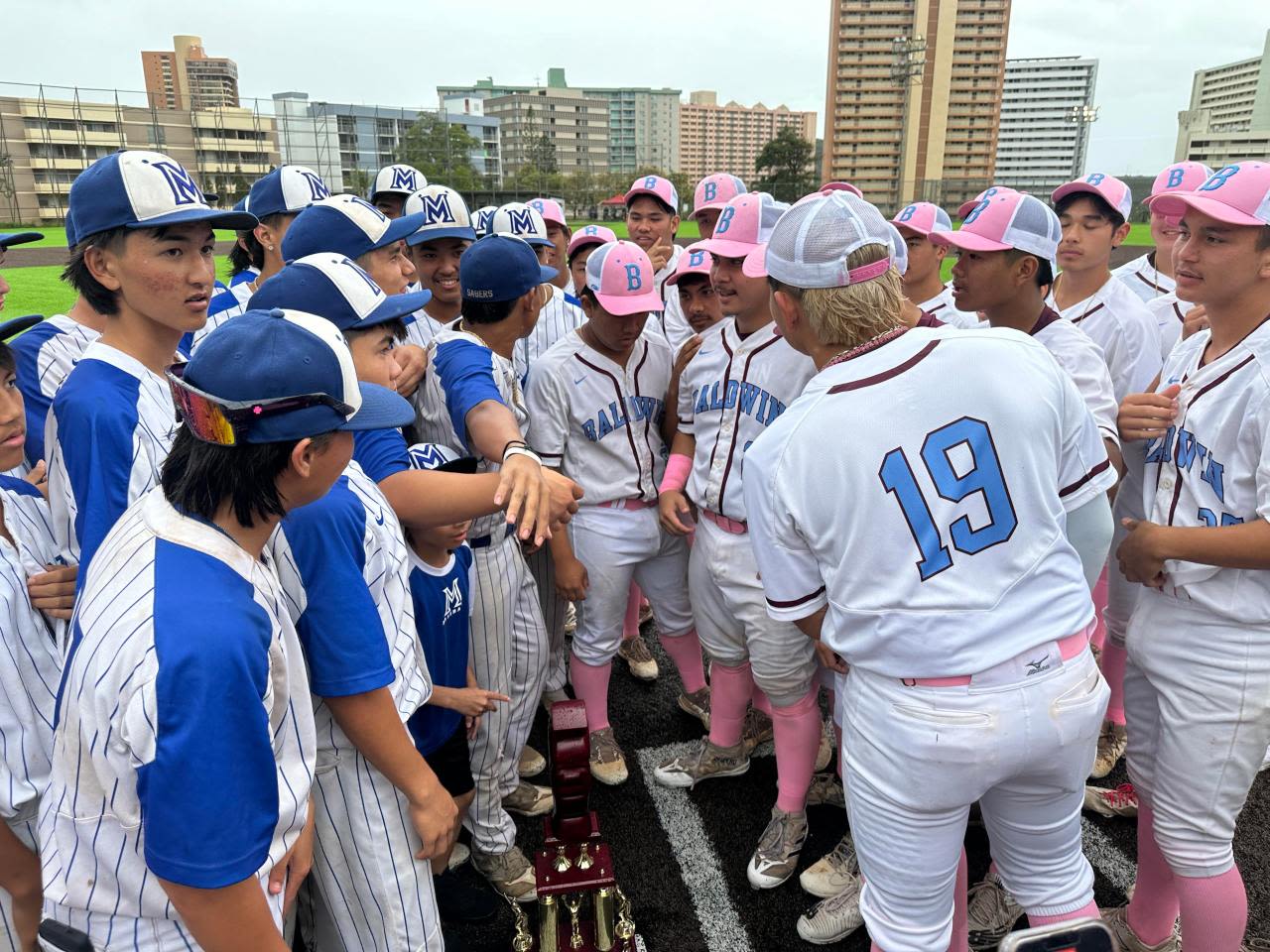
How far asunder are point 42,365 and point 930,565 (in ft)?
8.86

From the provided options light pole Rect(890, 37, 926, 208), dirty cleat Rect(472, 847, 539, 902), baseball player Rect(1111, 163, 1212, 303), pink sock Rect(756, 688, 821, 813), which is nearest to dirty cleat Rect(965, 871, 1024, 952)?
pink sock Rect(756, 688, 821, 813)

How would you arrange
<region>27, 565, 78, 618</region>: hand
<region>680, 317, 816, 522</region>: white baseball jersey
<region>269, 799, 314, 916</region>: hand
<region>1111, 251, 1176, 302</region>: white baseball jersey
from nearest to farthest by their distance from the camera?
<region>269, 799, 314, 916</region>: hand → <region>27, 565, 78, 618</region>: hand → <region>680, 317, 816, 522</region>: white baseball jersey → <region>1111, 251, 1176, 302</region>: white baseball jersey

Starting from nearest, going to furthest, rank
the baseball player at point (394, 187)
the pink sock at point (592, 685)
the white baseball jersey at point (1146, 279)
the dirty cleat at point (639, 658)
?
the pink sock at point (592, 685), the dirty cleat at point (639, 658), the baseball player at point (394, 187), the white baseball jersey at point (1146, 279)

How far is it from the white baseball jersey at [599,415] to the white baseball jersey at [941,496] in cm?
166

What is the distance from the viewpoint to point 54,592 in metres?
1.80

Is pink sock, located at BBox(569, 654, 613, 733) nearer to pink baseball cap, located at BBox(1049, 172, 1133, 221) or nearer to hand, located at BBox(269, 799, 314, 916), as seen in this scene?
hand, located at BBox(269, 799, 314, 916)

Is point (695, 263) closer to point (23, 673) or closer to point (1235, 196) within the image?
point (1235, 196)

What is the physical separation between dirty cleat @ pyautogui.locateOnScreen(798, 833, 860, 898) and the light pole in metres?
45.3

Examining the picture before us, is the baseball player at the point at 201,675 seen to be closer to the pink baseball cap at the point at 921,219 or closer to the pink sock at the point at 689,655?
the pink sock at the point at 689,655

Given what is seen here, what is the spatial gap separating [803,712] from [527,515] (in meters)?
1.65

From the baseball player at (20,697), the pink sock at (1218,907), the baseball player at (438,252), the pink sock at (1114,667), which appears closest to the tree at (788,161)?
the baseball player at (438,252)

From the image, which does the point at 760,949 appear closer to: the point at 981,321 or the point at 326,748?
the point at 326,748

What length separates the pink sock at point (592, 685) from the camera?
356cm

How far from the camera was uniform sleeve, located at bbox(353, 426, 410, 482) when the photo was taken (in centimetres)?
209
